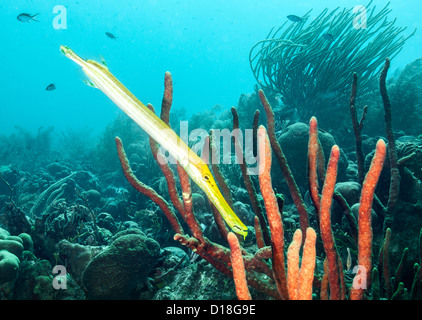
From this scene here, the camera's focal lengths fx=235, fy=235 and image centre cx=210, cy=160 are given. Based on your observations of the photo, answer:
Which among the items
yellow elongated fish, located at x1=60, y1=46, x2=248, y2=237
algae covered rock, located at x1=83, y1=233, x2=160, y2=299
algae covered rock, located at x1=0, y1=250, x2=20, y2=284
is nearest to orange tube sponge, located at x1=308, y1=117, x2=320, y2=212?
yellow elongated fish, located at x1=60, y1=46, x2=248, y2=237

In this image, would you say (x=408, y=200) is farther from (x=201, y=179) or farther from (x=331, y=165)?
(x=201, y=179)

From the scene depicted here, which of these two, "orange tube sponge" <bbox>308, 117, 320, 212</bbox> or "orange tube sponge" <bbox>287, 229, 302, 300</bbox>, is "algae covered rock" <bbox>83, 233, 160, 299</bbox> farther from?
"orange tube sponge" <bbox>308, 117, 320, 212</bbox>

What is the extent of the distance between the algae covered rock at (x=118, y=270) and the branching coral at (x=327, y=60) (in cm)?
904

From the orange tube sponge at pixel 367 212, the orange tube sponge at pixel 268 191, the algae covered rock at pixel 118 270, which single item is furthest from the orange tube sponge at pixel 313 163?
the algae covered rock at pixel 118 270

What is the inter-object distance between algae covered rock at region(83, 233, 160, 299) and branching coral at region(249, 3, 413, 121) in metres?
9.04

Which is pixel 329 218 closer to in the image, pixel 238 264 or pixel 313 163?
pixel 313 163

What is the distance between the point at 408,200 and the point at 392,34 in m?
9.92

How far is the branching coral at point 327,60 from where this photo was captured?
31.9 ft

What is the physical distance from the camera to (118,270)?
3287 millimetres

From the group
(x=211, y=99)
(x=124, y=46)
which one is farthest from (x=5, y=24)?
(x=211, y=99)

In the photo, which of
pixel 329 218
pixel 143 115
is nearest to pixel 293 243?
pixel 329 218

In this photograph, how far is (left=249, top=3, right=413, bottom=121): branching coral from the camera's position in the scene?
9711 mm

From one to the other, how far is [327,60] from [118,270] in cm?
1061

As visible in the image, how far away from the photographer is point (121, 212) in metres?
8.27
